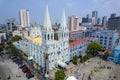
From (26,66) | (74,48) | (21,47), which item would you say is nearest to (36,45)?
(26,66)

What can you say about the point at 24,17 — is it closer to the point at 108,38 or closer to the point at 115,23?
the point at 115,23

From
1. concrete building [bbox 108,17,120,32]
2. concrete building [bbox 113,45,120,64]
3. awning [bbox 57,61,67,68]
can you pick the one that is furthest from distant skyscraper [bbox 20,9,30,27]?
concrete building [bbox 113,45,120,64]

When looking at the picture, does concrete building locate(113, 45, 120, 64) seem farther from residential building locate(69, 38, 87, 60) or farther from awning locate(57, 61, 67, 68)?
awning locate(57, 61, 67, 68)

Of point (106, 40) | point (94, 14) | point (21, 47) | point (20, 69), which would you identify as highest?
point (94, 14)

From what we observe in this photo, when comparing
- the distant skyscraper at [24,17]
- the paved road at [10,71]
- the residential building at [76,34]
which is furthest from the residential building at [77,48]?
the distant skyscraper at [24,17]

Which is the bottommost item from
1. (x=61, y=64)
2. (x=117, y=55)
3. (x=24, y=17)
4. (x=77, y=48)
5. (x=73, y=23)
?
(x=61, y=64)

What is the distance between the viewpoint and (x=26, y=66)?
3734cm

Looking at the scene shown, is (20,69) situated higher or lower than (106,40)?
lower

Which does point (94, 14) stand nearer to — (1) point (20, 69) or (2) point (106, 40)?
(2) point (106, 40)

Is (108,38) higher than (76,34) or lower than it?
lower

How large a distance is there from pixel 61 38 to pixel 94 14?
118 meters

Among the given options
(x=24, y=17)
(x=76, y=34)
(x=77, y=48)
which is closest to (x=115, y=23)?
(x=76, y=34)

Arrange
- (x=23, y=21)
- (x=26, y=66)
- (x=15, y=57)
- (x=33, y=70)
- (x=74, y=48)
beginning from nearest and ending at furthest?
(x=33, y=70) → (x=26, y=66) → (x=74, y=48) → (x=15, y=57) → (x=23, y=21)

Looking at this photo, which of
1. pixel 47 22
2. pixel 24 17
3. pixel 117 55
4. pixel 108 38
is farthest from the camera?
pixel 24 17
